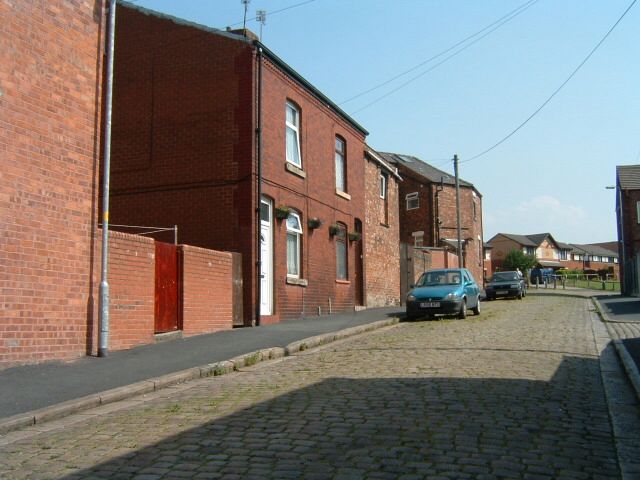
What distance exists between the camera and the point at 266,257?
16.6 meters

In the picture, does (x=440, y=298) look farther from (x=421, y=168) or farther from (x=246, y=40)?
(x=421, y=168)

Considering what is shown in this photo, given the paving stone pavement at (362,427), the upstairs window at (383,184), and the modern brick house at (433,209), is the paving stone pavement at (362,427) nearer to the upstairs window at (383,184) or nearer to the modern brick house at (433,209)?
the upstairs window at (383,184)

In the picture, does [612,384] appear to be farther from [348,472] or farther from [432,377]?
[348,472]

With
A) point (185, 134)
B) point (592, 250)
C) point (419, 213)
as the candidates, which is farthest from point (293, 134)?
point (592, 250)

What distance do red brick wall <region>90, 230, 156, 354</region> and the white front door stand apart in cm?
439

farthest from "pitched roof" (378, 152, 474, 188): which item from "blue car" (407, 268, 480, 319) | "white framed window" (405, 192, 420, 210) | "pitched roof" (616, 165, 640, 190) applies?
"blue car" (407, 268, 480, 319)

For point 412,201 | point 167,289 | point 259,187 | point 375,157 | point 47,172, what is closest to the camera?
point 47,172

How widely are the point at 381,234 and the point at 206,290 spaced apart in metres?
13.3

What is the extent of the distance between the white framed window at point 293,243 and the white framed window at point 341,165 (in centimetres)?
389

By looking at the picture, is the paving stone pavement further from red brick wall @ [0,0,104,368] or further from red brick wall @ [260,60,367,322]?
red brick wall @ [260,60,367,322]

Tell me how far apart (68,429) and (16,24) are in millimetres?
6042

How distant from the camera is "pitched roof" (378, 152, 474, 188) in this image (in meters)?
43.2

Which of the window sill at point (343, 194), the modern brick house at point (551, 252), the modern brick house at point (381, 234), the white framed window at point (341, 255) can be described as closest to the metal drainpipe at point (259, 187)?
the window sill at point (343, 194)

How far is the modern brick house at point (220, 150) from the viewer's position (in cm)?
1595
